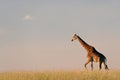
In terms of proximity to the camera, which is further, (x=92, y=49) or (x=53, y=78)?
(x=92, y=49)

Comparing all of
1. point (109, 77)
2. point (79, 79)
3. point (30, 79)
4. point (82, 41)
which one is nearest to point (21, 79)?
point (30, 79)

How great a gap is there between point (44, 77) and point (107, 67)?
10.1 metres

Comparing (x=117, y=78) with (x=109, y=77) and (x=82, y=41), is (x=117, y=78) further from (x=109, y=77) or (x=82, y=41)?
(x=82, y=41)

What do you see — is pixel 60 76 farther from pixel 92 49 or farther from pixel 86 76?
pixel 92 49

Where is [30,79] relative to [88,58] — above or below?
below

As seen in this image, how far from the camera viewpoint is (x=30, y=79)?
1594 cm

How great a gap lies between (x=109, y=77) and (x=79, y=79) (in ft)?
4.67

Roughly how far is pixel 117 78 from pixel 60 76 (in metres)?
2.58

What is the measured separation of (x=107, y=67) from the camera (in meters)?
25.7

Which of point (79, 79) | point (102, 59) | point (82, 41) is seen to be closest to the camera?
point (79, 79)

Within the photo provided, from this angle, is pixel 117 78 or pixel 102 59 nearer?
pixel 117 78

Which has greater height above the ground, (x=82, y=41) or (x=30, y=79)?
(x=82, y=41)

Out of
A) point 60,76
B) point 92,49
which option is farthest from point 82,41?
point 60,76

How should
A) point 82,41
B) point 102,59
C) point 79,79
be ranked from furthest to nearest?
1. point 82,41
2. point 102,59
3. point 79,79
